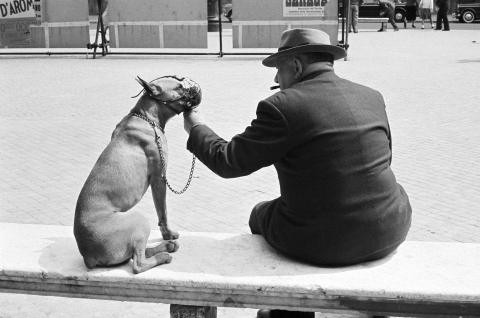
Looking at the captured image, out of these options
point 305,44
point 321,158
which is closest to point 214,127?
point 305,44

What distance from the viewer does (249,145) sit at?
123 inches

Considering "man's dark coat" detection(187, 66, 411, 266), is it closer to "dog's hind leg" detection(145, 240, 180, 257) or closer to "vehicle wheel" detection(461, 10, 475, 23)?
"dog's hind leg" detection(145, 240, 180, 257)

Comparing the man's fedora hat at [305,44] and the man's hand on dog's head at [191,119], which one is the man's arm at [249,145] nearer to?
the man's hand on dog's head at [191,119]

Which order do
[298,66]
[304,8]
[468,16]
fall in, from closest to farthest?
[298,66]
[304,8]
[468,16]

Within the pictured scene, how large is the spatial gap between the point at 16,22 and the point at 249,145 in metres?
16.1

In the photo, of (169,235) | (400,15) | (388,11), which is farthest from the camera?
(400,15)

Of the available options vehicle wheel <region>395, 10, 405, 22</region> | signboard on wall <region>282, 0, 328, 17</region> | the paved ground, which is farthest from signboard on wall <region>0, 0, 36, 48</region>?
vehicle wheel <region>395, 10, 405, 22</region>

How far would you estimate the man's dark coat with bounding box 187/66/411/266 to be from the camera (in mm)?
3025

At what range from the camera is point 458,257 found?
338cm

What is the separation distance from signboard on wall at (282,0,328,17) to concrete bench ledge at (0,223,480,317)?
13.8 m

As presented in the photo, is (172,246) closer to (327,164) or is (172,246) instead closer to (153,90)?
(153,90)

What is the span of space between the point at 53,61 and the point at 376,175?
15.4 meters

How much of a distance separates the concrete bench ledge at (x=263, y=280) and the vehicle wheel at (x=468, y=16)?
103 feet

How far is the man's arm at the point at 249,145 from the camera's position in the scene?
304cm
